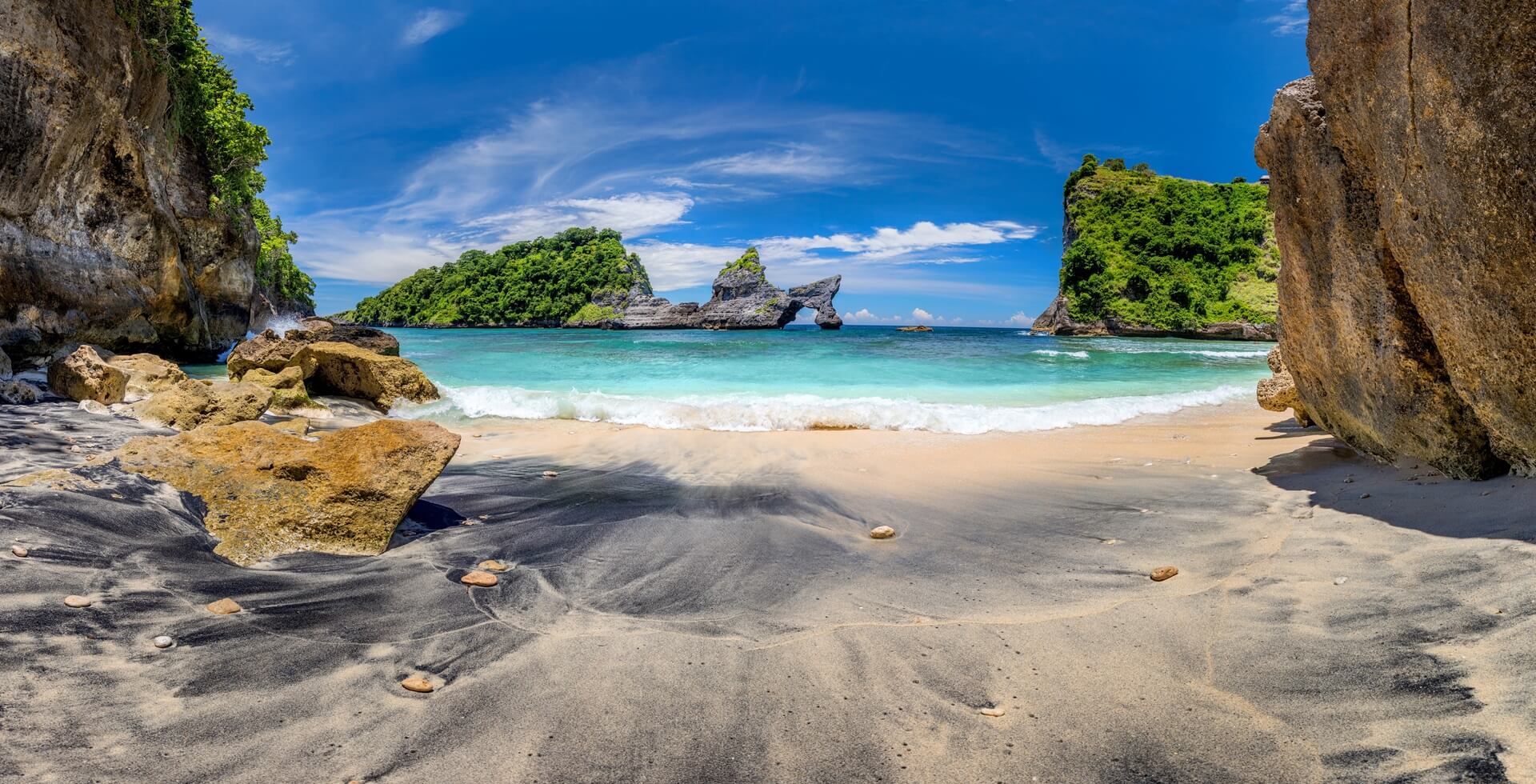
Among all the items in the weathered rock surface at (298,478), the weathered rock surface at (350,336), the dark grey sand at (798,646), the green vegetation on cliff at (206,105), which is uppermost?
the green vegetation on cliff at (206,105)

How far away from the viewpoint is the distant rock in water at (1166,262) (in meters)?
54.4

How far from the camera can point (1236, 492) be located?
4980 millimetres

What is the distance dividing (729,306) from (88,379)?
3408 inches

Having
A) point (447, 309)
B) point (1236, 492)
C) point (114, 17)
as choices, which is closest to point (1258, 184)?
point (1236, 492)

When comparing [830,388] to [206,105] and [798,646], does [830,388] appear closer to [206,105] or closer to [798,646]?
[798,646]

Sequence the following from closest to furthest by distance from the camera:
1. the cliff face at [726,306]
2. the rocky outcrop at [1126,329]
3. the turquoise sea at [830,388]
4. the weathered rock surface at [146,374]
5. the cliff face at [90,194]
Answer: the weathered rock surface at [146,374] < the cliff face at [90,194] < the turquoise sea at [830,388] < the rocky outcrop at [1126,329] < the cliff face at [726,306]

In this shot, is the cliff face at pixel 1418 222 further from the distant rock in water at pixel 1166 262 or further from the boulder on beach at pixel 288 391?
the distant rock in water at pixel 1166 262

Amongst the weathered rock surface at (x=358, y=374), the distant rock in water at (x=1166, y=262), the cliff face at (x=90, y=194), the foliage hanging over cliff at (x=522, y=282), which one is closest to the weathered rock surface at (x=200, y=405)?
the weathered rock surface at (x=358, y=374)

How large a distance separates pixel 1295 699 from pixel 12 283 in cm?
1611

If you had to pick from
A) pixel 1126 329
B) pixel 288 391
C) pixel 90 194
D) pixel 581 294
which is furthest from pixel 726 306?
pixel 288 391

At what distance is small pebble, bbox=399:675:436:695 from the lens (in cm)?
225

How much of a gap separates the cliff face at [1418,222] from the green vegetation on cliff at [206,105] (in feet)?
65.7

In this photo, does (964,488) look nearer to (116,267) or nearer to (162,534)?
(162,534)

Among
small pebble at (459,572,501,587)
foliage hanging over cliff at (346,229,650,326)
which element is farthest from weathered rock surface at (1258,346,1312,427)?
foliage hanging over cliff at (346,229,650,326)
